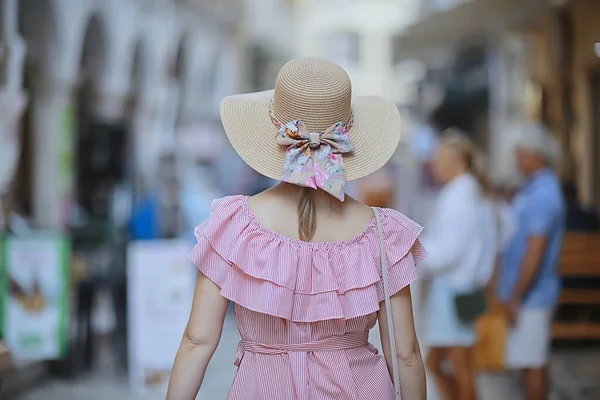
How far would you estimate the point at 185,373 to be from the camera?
2678 millimetres

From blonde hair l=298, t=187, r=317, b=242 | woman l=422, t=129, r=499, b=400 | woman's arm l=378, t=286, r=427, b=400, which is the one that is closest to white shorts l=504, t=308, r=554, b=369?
woman l=422, t=129, r=499, b=400

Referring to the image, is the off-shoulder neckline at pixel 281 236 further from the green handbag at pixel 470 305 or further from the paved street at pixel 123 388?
the paved street at pixel 123 388

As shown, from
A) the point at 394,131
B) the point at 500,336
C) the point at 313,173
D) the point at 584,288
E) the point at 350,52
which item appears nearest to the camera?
the point at 313,173

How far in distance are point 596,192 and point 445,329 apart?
19.7ft

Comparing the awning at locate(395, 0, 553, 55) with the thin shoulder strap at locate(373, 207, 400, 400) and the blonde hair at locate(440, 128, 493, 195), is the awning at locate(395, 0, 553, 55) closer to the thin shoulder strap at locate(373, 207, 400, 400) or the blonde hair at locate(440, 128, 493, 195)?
the blonde hair at locate(440, 128, 493, 195)

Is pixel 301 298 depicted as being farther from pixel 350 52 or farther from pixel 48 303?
pixel 350 52

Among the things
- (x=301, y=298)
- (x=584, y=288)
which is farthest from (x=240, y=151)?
(x=584, y=288)

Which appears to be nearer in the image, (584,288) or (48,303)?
(48,303)

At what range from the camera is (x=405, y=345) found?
2.78m

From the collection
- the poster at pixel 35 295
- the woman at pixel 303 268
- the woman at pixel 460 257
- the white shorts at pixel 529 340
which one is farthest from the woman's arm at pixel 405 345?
the poster at pixel 35 295

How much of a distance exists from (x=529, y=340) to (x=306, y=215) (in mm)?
3639

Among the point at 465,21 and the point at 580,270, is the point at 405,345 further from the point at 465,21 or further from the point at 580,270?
the point at 465,21

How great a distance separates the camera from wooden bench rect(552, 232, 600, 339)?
29.4ft

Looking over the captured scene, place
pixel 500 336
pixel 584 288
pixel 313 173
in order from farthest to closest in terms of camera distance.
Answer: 1. pixel 584 288
2. pixel 500 336
3. pixel 313 173
